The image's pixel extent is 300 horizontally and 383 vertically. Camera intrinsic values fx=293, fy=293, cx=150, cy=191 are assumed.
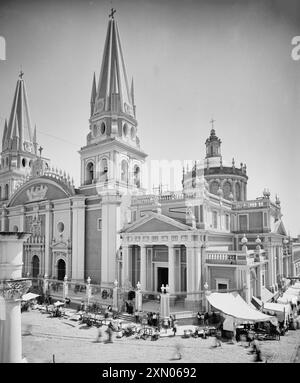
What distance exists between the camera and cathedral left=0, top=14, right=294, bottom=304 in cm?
1116

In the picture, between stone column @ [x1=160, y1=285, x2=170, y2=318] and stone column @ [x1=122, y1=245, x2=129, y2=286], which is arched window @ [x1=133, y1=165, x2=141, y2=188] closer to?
stone column @ [x1=122, y1=245, x2=129, y2=286]

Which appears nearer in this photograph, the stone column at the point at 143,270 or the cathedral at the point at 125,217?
the cathedral at the point at 125,217

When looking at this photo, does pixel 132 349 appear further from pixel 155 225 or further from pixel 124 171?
pixel 124 171

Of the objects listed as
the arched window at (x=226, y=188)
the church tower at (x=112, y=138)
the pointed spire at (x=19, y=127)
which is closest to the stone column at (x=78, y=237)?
the church tower at (x=112, y=138)

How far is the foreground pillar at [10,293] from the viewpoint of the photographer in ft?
14.6

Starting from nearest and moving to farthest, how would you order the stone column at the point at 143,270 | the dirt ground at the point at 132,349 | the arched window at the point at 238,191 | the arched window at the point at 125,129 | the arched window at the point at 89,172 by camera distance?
the dirt ground at the point at 132,349, the stone column at the point at 143,270, the arched window at the point at 125,129, the arched window at the point at 89,172, the arched window at the point at 238,191

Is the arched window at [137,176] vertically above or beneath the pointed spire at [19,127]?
beneath

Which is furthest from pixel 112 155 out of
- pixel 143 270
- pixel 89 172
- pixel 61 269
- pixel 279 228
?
pixel 279 228

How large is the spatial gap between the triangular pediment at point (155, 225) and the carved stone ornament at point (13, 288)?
23.7ft

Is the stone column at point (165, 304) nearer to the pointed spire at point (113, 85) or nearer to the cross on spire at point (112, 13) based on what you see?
the cross on spire at point (112, 13)

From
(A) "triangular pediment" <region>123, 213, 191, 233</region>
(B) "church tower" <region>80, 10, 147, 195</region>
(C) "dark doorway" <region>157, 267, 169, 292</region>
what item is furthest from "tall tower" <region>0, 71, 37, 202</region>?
(C) "dark doorway" <region>157, 267, 169, 292</region>

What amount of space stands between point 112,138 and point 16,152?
718 centimetres

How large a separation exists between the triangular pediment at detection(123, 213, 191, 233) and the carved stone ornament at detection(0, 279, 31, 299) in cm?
723
